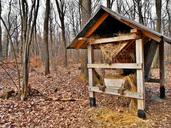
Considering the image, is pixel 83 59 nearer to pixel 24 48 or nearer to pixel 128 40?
pixel 24 48

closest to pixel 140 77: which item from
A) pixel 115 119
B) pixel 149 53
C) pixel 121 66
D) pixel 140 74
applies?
pixel 140 74

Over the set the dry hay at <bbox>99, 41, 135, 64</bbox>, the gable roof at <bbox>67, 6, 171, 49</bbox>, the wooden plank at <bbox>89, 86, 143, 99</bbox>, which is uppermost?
the gable roof at <bbox>67, 6, 171, 49</bbox>

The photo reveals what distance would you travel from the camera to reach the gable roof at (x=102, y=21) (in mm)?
6020

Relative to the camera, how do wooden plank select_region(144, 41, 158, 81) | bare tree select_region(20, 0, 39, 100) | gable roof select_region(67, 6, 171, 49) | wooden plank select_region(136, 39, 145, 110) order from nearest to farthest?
gable roof select_region(67, 6, 171, 49) < wooden plank select_region(136, 39, 145, 110) < bare tree select_region(20, 0, 39, 100) < wooden plank select_region(144, 41, 158, 81)

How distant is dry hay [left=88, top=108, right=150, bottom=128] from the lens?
5876mm

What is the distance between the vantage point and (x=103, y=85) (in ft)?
23.7

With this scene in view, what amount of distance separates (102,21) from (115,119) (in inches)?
111

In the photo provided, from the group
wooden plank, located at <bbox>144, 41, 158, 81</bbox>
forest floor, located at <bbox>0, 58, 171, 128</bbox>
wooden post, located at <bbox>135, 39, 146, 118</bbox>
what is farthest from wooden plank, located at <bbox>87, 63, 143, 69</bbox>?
wooden plank, located at <bbox>144, 41, 158, 81</bbox>

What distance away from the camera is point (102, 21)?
22.9 feet

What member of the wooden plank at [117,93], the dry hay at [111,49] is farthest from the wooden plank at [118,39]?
the wooden plank at [117,93]

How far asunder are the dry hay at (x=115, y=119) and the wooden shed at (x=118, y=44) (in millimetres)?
308

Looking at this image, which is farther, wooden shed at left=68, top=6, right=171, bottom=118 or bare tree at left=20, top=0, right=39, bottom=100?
bare tree at left=20, top=0, right=39, bottom=100

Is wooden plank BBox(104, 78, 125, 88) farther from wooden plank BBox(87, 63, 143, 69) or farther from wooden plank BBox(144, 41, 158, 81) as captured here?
wooden plank BBox(144, 41, 158, 81)

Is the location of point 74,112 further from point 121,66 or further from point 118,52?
point 118,52
